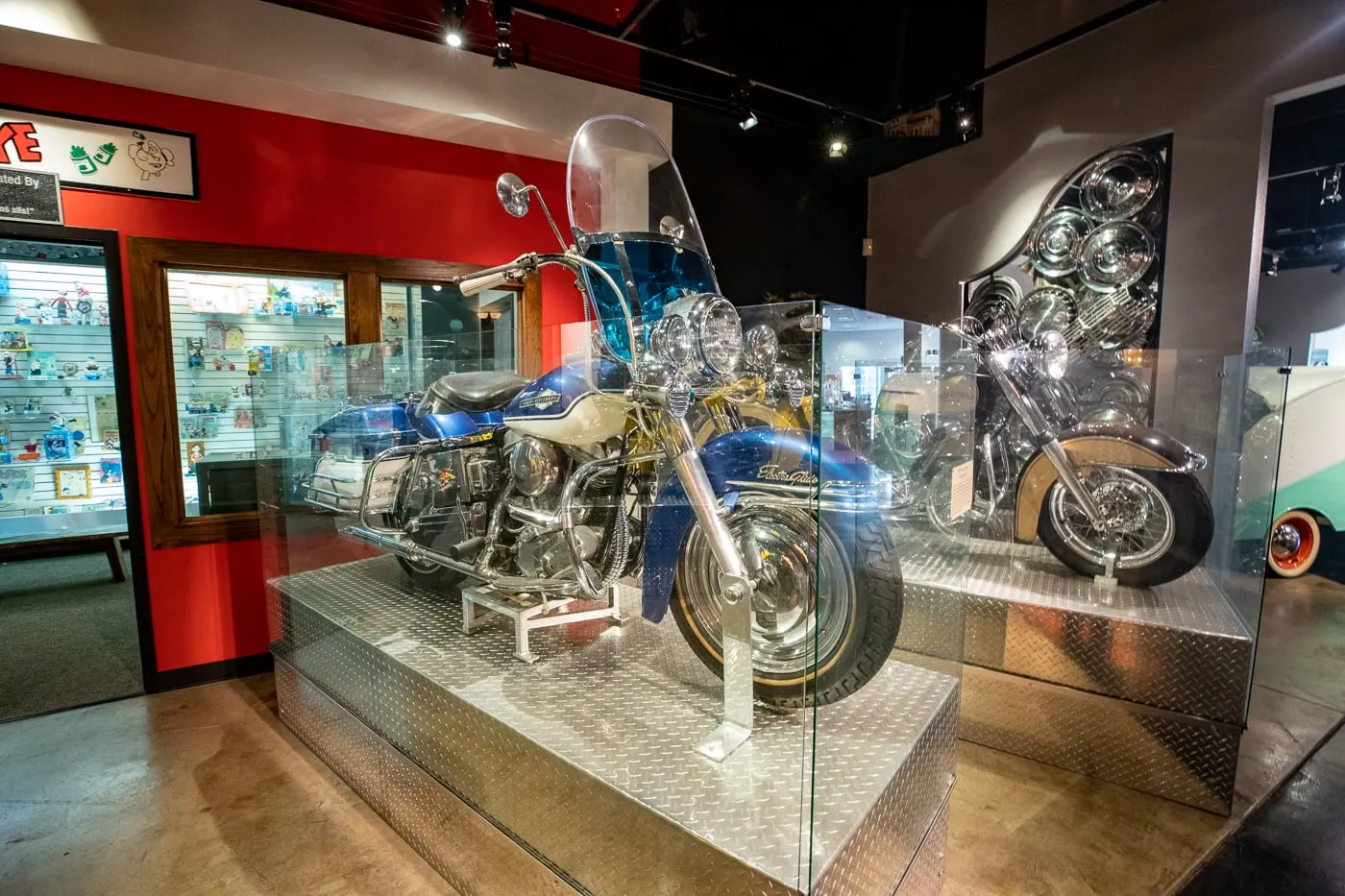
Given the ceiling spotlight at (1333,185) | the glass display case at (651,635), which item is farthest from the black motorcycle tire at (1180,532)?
the ceiling spotlight at (1333,185)

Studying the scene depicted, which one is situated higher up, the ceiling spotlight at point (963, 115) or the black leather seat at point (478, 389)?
the ceiling spotlight at point (963, 115)

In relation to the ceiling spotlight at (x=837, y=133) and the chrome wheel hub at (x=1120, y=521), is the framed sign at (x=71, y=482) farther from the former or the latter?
the chrome wheel hub at (x=1120, y=521)

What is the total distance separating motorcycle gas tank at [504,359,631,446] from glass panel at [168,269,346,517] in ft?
4.48

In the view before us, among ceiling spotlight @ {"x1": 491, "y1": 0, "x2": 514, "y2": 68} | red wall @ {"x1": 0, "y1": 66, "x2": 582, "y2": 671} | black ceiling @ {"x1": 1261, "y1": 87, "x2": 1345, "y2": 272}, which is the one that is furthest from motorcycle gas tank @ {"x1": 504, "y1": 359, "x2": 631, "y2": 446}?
black ceiling @ {"x1": 1261, "y1": 87, "x2": 1345, "y2": 272}

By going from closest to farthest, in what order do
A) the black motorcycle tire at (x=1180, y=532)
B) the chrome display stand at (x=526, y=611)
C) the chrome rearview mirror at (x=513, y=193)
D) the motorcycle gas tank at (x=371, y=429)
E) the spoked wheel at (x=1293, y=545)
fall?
the chrome rearview mirror at (x=513, y=193), the chrome display stand at (x=526, y=611), the black motorcycle tire at (x=1180, y=532), the motorcycle gas tank at (x=371, y=429), the spoked wheel at (x=1293, y=545)

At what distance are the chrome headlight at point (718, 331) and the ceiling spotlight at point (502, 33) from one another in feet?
7.23

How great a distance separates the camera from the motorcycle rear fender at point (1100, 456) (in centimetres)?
264

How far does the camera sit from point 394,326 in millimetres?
3625

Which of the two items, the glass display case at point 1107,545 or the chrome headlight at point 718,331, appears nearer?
the chrome headlight at point 718,331

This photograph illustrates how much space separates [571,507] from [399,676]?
78 centimetres

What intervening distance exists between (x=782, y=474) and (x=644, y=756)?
29.2 inches

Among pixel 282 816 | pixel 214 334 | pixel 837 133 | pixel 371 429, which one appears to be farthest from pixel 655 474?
pixel 837 133

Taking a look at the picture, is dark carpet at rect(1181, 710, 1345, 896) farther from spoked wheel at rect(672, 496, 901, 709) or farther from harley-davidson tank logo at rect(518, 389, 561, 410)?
harley-davidson tank logo at rect(518, 389, 561, 410)

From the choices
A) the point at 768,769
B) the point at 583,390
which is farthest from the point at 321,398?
the point at 768,769
